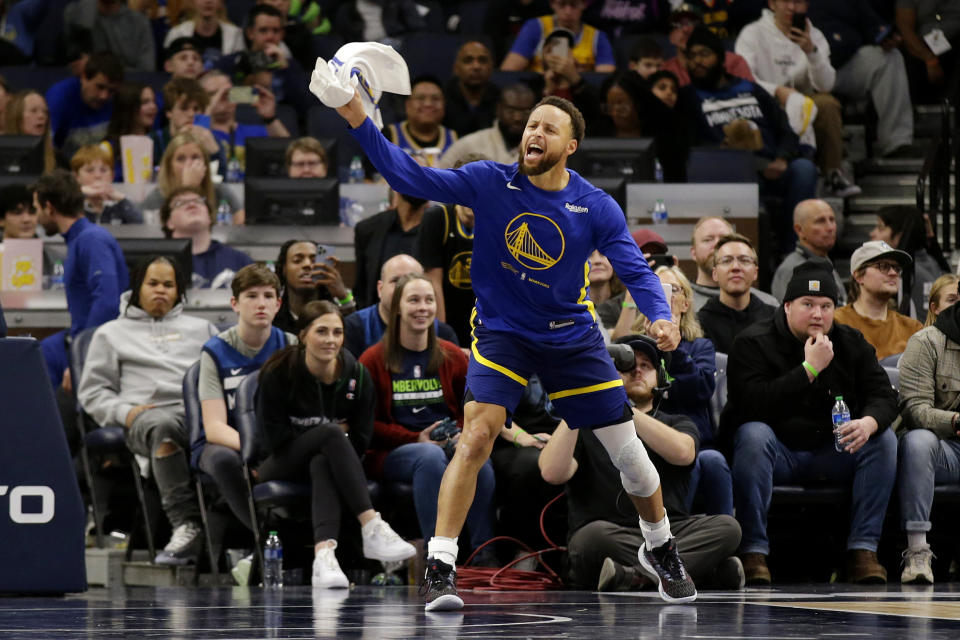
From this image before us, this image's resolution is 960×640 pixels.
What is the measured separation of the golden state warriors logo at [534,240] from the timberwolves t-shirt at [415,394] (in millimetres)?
2411

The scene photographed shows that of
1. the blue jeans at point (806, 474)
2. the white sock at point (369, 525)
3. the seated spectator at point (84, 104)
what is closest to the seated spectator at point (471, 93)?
the seated spectator at point (84, 104)

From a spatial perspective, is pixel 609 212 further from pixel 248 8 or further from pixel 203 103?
pixel 248 8

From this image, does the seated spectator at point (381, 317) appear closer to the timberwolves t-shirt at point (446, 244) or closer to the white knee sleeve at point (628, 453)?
the timberwolves t-shirt at point (446, 244)

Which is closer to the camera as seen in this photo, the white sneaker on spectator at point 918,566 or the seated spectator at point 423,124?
the white sneaker on spectator at point 918,566

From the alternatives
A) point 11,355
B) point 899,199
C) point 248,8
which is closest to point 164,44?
point 248,8

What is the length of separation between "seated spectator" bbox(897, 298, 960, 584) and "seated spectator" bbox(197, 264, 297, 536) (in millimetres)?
3293

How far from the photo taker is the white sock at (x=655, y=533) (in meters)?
6.04

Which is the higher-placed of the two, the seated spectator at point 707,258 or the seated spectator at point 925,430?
the seated spectator at point 707,258

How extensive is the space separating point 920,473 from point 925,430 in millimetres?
268

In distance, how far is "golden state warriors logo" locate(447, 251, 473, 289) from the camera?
347 inches

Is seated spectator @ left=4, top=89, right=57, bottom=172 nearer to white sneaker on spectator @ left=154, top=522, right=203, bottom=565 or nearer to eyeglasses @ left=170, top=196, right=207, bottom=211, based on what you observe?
eyeglasses @ left=170, top=196, right=207, bottom=211

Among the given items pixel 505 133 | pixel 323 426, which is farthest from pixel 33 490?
pixel 505 133

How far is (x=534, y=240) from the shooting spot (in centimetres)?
569

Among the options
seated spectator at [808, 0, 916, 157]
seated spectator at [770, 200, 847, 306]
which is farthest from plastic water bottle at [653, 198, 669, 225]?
seated spectator at [808, 0, 916, 157]
